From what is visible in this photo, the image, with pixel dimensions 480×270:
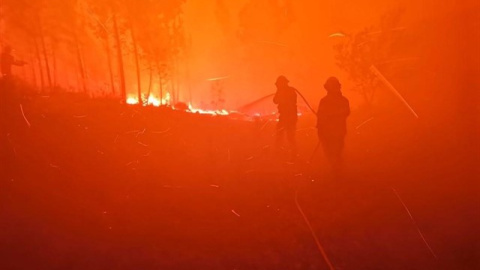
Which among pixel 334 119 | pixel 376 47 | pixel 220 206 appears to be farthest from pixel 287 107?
pixel 376 47

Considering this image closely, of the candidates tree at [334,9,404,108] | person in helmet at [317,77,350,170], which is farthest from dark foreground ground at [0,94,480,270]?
tree at [334,9,404,108]

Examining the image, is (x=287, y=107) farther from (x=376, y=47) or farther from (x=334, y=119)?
(x=376, y=47)

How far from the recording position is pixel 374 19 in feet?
149

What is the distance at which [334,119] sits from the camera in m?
9.65

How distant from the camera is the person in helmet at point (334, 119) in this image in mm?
9656

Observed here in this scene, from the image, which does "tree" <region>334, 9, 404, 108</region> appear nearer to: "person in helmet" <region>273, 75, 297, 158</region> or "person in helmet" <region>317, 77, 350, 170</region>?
"person in helmet" <region>273, 75, 297, 158</region>

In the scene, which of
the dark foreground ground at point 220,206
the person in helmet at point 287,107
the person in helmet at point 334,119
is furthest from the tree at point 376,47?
the person in helmet at point 334,119

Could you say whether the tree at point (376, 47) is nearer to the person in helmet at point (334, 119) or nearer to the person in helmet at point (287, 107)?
the person in helmet at point (287, 107)

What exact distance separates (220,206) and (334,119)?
3.81 m

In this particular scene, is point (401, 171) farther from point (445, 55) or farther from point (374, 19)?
point (374, 19)

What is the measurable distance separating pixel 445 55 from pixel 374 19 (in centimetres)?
2679

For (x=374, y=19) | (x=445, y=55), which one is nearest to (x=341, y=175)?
(x=445, y=55)

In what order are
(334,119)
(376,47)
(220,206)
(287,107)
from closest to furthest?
(220,206)
(334,119)
(287,107)
(376,47)

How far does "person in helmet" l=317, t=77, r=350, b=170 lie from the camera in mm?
9656
